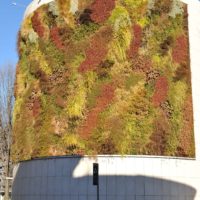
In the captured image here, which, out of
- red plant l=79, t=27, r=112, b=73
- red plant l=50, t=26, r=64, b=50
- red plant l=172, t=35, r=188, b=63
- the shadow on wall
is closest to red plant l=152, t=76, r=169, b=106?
red plant l=172, t=35, r=188, b=63

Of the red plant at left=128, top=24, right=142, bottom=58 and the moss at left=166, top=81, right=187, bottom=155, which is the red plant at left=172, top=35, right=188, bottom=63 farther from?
the red plant at left=128, top=24, right=142, bottom=58

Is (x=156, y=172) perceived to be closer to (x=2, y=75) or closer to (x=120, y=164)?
(x=120, y=164)

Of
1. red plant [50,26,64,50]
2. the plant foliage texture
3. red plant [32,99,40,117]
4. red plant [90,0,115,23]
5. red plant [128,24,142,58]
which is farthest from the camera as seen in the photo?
red plant [32,99,40,117]

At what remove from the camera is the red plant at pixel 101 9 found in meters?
25.1

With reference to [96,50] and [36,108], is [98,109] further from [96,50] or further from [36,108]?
[36,108]

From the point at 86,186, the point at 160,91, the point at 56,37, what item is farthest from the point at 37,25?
the point at 86,186

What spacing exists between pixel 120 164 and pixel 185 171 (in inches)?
152

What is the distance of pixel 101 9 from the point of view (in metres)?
25.2

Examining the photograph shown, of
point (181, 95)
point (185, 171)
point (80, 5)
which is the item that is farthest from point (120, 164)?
point (80, 5)

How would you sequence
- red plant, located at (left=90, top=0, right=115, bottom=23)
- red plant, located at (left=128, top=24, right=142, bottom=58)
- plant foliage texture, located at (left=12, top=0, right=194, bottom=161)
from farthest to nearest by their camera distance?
1. red plant, located at (left=90, top=0, right=115, bottom=23)
2. red plant, located at (left=128, top=24, right=142, bottom=58)
3. plant foliage texture, located at (left=12, top=0, right=194, bottom=161)

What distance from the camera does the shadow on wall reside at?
22.8m

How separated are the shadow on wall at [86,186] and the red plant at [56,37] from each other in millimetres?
6457

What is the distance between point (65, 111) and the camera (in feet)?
80.8

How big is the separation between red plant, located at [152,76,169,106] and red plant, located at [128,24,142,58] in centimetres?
201
